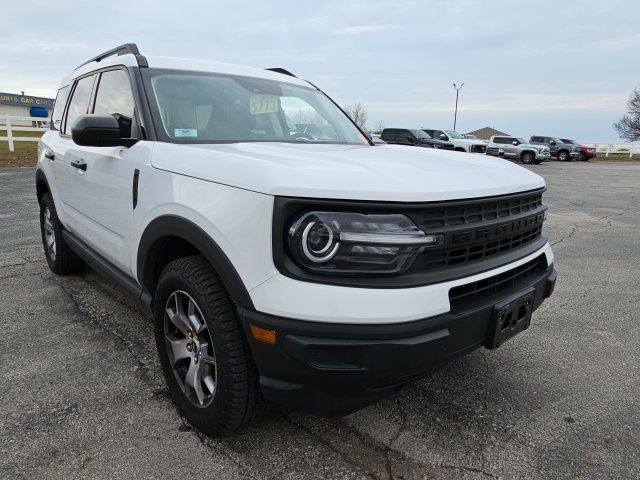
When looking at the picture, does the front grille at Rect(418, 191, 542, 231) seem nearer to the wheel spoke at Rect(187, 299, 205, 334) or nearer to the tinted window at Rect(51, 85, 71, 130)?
the wheel spoke at Rect(187, 299, 205, 334)

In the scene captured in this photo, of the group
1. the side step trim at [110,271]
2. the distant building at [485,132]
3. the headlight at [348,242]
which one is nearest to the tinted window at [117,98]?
the side step trim at [110,271]

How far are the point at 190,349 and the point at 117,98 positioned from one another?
1804mm

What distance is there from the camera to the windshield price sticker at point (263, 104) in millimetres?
3215

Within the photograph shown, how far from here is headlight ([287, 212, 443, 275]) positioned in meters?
1.80

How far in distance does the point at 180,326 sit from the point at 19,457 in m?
0.86

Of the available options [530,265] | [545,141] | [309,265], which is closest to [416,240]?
[309,265]

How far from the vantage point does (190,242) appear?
2.19m

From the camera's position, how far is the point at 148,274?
2.65 m

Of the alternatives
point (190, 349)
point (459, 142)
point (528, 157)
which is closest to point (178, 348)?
point (190, 349)

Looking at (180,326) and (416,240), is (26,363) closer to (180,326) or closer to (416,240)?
(180,326)

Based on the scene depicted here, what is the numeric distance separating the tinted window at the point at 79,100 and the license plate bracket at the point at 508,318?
3306 millimetres

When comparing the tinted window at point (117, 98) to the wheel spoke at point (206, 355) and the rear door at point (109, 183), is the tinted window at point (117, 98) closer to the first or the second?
the rear door at point (109, 183)

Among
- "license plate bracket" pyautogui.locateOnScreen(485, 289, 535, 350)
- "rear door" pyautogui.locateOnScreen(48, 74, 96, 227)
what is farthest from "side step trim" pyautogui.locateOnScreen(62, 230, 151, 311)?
"license plate bracket" pyautogui.locateOnScreen(485, 289, 535, 350)

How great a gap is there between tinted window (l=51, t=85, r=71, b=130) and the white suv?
2.01 m
